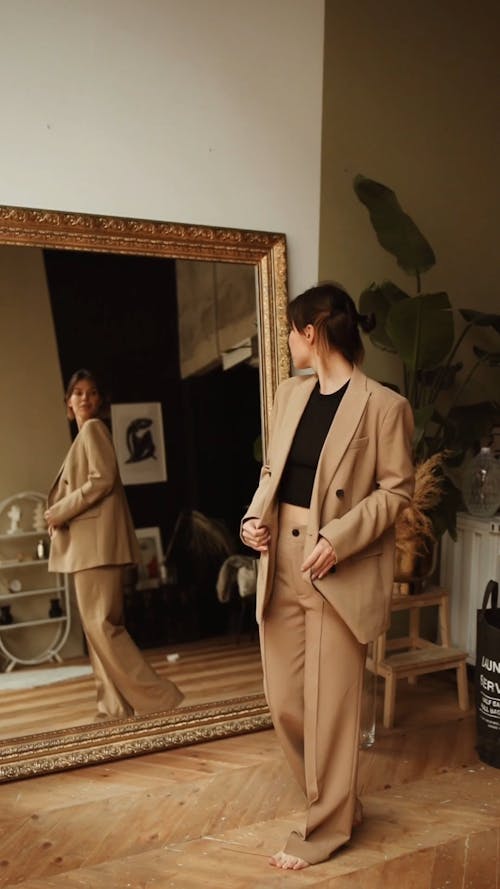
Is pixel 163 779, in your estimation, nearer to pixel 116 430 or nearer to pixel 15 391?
pixel 116 430

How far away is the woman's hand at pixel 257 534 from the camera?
2.34m

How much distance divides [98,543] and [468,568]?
189 centimetres

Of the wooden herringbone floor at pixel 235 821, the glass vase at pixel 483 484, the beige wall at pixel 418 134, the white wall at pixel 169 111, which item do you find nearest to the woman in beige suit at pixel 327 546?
the wooden herringbone floor at pixel 235 821

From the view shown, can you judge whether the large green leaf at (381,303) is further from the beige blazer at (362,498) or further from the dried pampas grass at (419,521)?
the beige blazer at (362,498)

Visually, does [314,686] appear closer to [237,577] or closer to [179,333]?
[237,577]

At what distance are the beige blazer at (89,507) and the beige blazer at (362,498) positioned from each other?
84 cm

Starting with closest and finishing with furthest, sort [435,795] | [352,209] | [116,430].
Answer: [435,795] < [116,430] < [352,209]

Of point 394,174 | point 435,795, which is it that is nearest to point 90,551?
point 435,795

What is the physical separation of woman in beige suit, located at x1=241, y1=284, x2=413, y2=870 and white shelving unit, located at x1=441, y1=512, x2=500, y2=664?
56.6 inches

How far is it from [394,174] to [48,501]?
2.29m

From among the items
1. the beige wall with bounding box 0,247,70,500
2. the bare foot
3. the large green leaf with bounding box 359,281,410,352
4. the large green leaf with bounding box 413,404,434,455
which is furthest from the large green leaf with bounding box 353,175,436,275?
the bare foot

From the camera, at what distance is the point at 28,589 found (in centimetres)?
285

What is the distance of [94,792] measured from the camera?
108 inches

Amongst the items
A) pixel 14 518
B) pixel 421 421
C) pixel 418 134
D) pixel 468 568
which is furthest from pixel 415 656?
pixel 418 134
